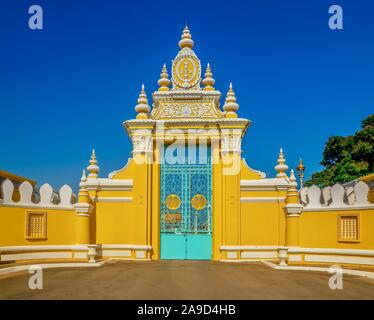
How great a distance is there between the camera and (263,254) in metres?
17.2

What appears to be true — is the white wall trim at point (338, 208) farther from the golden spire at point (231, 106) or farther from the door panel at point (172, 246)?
the door panel at point (172, 246)

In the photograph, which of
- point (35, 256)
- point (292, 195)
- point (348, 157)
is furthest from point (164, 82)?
point (348, 157)

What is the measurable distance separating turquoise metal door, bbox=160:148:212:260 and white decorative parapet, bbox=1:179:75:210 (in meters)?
3.45

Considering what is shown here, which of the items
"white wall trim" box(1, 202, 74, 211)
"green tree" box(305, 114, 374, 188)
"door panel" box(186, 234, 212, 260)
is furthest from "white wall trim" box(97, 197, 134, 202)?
"green tree" box(305, 114, 374, 188)

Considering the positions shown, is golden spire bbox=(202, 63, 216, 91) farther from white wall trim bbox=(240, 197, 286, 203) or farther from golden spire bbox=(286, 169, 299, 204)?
golden spire bbox=(286, 169, 299, 204)

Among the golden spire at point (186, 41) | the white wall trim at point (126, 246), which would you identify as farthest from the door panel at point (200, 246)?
the golden spire at point (186, 41)

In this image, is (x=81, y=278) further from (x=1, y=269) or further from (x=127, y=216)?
(x=127, y=216)

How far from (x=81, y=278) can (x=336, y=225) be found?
8.40m

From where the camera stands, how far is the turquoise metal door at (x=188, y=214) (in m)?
17.4

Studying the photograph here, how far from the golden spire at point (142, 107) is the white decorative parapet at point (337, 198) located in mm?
6573

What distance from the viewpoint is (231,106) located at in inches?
703

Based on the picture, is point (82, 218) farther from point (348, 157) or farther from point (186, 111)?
point (348, 157)

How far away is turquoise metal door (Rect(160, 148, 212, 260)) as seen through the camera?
57.2ft
